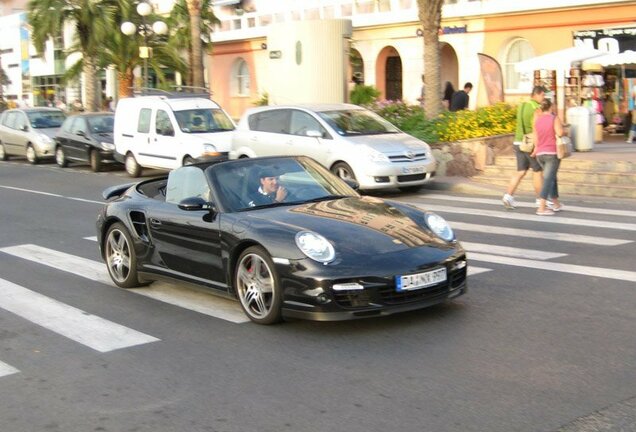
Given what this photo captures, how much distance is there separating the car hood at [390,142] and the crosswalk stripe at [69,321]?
829 centimetres

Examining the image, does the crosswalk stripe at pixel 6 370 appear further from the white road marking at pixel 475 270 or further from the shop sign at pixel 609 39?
the shop sign at pixel 609 39

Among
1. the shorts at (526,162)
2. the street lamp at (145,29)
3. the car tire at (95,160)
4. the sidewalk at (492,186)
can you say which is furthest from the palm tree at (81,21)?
the shorts at (526,162)

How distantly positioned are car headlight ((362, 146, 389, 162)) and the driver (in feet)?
25.2

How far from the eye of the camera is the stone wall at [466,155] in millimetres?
18250

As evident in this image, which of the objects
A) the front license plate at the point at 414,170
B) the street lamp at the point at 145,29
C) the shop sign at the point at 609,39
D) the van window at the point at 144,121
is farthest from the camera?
the street lamp at the point at 145,29

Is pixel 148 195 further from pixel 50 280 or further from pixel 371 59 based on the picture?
pixel 371 59

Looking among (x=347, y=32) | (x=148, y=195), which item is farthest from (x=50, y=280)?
(x=347, y=32)

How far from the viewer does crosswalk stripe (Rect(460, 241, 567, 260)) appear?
9.85 metres

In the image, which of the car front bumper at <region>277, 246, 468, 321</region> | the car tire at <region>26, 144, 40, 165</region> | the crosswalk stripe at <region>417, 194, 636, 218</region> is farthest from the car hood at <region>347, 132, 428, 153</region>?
the car tire at <region>26, 144, 40, 165</region>

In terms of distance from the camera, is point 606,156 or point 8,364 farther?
point 606,156

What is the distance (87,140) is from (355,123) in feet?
32.0

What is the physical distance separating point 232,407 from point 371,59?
29575 mm

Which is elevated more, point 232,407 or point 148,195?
point 148,195

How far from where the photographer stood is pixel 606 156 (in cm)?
1747
